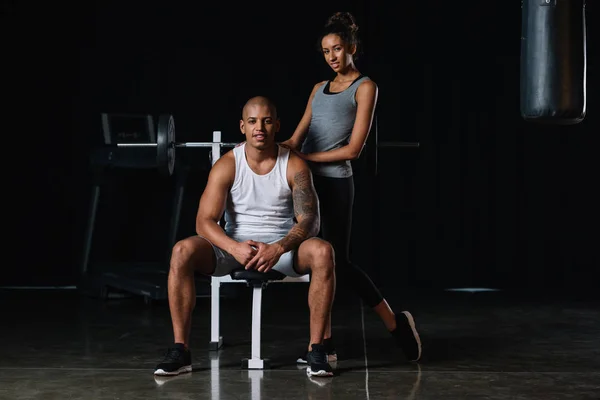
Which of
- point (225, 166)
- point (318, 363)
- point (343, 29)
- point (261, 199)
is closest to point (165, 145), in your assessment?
point (225, 166)

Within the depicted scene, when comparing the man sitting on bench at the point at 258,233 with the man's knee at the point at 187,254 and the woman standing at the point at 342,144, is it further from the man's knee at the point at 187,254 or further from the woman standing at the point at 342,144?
the woman standing at the point at 342,144

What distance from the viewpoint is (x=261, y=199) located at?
4.04m

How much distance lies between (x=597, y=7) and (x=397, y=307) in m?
2.41

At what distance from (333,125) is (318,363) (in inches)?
→ 37.9

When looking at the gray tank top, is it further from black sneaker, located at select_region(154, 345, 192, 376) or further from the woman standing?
black sneaker, located at select_region(154, 345, 192, 376)

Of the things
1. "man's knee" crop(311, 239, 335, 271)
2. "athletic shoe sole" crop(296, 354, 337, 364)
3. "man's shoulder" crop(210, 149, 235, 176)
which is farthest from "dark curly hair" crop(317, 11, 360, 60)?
"athletic shoe sole" crop(296, 354, 337, 364)

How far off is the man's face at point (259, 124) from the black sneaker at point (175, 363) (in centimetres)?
84

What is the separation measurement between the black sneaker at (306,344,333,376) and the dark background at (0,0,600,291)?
2884mm

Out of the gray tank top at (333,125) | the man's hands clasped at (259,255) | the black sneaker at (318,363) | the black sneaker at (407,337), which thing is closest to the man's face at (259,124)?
the gray tank top at (333,125)

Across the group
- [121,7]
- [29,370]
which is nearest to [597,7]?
[121,7]

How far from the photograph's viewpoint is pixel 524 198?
6684 mm

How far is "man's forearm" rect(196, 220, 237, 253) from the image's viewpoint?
3.89 meters

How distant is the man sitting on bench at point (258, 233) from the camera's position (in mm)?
3859

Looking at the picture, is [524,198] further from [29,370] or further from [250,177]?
[29,370]
